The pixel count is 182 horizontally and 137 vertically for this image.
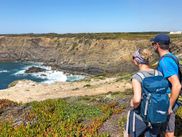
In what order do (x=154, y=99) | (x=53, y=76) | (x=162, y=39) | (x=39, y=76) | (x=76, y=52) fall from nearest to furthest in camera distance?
(x=154, y=99), (x=162, y=39), (x=53, y=76), (x=39, y=76), (x=76, y=52)

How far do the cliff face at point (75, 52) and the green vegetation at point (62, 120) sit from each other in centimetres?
6284

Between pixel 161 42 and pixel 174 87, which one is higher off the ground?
pixel 161 42

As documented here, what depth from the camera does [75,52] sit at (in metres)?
97.8

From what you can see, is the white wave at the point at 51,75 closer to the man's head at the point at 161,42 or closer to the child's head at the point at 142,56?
the man's head at the point at 161,42

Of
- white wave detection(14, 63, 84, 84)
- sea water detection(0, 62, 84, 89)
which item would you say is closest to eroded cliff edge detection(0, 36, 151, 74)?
white wave detection(14, 63, 84, 84)

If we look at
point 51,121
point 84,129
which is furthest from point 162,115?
point 51,121

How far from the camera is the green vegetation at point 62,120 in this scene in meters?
10.3

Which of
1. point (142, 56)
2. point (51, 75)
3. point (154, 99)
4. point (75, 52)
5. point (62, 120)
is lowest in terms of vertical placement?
point (51, 75)

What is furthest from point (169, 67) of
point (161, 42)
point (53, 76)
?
point (53, 76)

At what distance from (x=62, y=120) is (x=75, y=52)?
86.1 meters

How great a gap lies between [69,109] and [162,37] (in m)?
7.09

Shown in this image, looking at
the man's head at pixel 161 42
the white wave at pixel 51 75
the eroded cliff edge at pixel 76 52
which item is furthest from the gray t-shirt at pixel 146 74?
the eroded cliff edge at pixel 76 52

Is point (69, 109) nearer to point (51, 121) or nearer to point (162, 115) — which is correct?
point (51, 121)

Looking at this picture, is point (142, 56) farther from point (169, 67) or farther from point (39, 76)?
point (39, 76)
